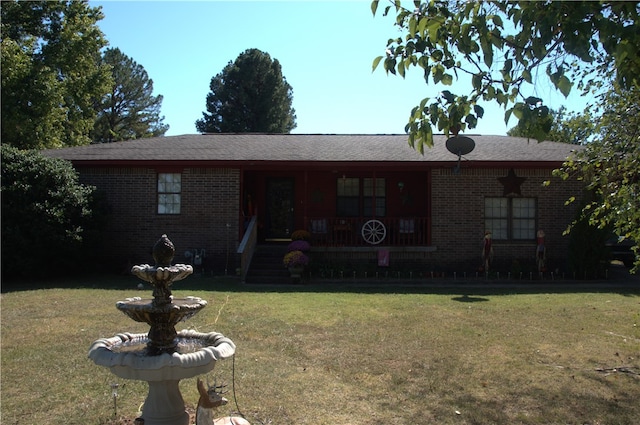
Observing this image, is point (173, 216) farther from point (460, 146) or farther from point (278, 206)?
point (460, 146)

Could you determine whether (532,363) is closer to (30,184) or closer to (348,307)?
(348,307)

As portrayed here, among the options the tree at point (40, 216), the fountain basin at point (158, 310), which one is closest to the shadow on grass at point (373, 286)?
the tree at point (40, 216)

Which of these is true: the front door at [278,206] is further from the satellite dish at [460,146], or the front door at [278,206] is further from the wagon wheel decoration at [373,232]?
the satellite dish at [460,146]

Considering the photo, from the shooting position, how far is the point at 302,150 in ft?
55.3

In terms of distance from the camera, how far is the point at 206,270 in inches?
592

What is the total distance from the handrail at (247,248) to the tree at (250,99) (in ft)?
95.4

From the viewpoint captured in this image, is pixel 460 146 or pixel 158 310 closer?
pixel 158 310

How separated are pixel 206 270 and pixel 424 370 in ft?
33.0

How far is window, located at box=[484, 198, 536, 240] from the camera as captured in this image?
15438 millimetres

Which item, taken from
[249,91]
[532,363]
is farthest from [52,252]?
→ [249,91]

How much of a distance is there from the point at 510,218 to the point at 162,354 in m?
13.4

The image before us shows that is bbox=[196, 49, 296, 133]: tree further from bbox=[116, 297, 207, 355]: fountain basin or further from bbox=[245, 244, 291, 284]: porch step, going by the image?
bbox=[116, 297, 207, 355]: fountain basin

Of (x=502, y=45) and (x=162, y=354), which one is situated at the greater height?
(x=502, y=45)

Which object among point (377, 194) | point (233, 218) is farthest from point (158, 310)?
point (377, 194)
